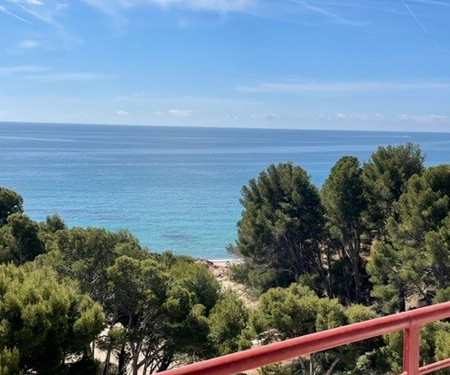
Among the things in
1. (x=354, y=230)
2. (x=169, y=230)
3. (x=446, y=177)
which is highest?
(x=446, y=177)

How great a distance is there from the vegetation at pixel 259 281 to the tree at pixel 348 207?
60mm

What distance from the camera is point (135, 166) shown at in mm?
87188

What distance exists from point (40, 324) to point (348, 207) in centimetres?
1565

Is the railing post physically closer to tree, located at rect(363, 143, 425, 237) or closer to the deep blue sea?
tree, located at rect(363, 143, 425, 237)

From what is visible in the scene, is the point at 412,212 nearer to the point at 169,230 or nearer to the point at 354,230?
the point at 354,230

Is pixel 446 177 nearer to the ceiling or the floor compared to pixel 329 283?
nearer to the ceiling

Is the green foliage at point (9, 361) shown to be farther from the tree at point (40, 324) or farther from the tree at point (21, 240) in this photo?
the tree at point (21, 240)

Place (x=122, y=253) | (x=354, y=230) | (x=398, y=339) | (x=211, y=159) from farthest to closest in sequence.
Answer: (x=211, y=159) → (x=354, y=230) → (x=122, y=253) → (x=398, y=339)

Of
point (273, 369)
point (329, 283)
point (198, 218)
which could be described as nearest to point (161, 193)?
point (198, 218)

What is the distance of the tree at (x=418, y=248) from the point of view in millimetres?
16531

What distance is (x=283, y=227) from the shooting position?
23016 millimetres

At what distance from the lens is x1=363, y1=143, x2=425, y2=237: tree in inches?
842

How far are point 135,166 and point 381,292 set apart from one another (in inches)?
2882

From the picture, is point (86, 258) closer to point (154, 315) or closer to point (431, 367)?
point (154, 315)
